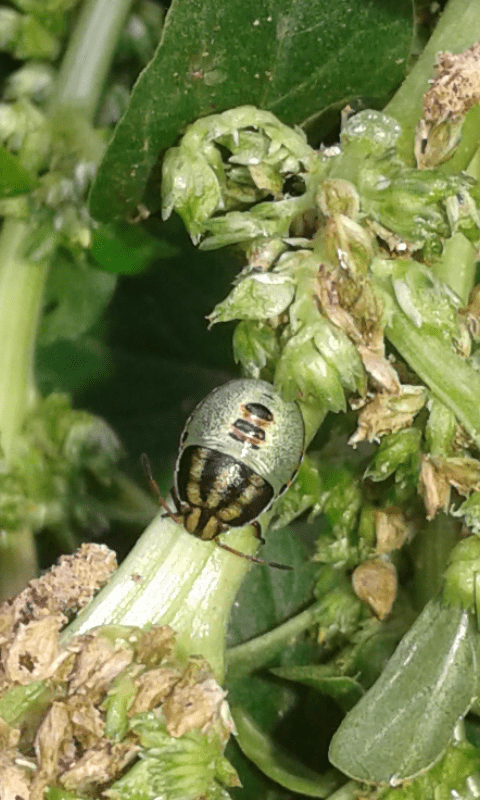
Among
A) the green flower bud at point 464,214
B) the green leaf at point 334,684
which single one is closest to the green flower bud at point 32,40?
the green flower bud at point 464,214

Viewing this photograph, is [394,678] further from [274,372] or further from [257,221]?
[257,221]

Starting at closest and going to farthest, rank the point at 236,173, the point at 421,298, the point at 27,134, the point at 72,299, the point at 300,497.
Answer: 1. the point at 421,298
2. the point at 236,173
3. the point at 300,497
4. the point at 27,134
5. the point at 72,299

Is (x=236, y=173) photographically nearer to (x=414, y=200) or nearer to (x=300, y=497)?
(x=414, y=200)

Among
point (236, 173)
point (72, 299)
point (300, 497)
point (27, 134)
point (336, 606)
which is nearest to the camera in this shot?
point (236, 173)

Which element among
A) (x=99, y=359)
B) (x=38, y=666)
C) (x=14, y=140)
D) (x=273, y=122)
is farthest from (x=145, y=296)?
(x=38, y=666)

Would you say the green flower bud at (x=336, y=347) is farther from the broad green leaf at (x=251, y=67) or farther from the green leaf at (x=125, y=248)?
the green leaf at (x=125, y=248)

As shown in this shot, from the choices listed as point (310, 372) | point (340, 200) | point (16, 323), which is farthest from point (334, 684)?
point (16, 323)
